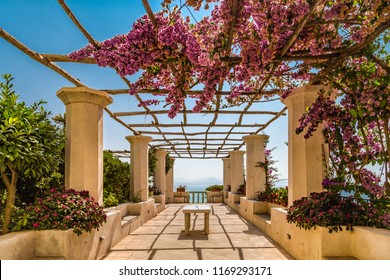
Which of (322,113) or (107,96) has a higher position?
(107,96)

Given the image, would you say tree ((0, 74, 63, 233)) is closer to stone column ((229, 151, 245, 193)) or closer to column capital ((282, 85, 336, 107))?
column capital ((282, 85, 336, 107))

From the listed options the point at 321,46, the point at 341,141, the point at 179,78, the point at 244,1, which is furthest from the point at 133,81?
the point at 341,141

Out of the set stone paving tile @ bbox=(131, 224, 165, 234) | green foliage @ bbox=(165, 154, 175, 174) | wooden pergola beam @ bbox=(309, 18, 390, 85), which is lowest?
stone paving tile @ bbox=(131, 224, 165, 234)

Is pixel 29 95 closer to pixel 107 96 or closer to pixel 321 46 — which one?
pixel 107 96

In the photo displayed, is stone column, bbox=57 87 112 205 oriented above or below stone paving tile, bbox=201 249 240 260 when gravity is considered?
above

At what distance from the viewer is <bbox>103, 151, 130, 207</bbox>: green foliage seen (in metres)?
8.04

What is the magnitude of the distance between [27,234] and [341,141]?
4.22m

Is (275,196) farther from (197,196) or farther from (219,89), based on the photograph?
(197,196)

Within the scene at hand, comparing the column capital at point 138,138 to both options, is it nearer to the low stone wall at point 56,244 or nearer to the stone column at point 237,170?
the low stone wall at point 56,244

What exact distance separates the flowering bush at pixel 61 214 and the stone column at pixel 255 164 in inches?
227

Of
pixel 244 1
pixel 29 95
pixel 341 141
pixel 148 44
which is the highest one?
pixel 244 1

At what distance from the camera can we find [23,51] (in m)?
3.54

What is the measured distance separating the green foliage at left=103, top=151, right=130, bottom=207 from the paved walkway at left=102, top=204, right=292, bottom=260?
130cm

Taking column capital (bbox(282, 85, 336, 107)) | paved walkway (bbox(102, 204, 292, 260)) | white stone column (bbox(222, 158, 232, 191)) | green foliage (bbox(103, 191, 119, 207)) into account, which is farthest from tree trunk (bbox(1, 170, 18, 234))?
white stone column (bbox(222, 158, 232, 191))
